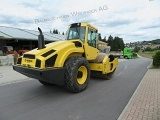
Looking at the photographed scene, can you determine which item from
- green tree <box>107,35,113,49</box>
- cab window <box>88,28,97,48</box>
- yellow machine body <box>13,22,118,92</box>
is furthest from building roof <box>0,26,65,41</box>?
green tree <box>107,35,113,49</box>

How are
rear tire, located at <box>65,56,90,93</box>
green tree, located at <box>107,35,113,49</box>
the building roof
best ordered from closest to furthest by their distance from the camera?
1. rear tire, located at <box>65,56,90,93</box>
2. the building roof
3. green tree, located at <box>107,35,113,49</box>

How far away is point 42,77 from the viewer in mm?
7270

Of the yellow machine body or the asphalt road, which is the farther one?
the yellow machine body

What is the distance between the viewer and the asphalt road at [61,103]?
A: 5.92 metres

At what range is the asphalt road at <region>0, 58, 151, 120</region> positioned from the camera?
5922mm

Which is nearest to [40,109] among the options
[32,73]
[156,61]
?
[32,73]

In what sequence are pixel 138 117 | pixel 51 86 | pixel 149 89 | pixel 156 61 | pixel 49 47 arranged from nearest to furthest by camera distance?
pixel 138 117
pixel 49 47
pixel 149 89
pixel 51 86
pixel 156 61

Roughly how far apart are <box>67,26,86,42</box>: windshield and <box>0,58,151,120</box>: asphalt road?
95.5 inches

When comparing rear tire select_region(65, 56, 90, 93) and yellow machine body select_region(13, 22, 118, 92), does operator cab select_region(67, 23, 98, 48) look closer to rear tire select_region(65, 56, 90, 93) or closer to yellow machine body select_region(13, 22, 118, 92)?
yellow machine body select_region(13, 22, 118, 92)

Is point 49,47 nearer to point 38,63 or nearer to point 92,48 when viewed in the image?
point 38,63

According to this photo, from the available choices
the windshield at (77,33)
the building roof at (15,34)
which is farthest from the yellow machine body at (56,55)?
the building roof at (15,34)

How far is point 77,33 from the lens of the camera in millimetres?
10430

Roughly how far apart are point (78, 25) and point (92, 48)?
129 centimetres

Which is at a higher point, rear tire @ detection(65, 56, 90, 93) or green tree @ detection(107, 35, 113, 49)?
green tree @ detection(107, 35, 113, 49)
